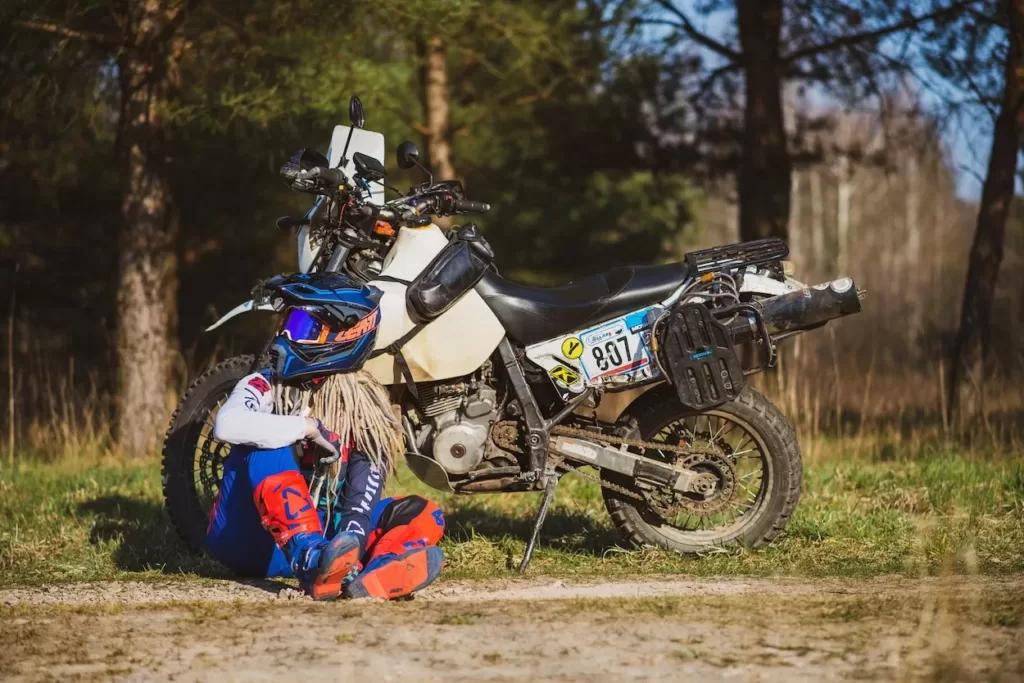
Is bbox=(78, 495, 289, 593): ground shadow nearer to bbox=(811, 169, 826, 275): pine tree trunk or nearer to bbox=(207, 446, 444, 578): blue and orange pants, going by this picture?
bbox=(207, 446, 444, 578): blue and orange pants

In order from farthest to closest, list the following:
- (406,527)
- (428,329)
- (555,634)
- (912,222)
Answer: (912,222) < (428,329) < (406,527) < (555,634)

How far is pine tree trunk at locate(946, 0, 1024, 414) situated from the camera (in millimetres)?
9930

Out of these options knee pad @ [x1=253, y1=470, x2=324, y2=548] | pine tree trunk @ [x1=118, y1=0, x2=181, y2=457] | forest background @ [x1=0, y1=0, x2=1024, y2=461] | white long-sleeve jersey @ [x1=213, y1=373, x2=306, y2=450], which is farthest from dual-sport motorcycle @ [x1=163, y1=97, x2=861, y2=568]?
pine tree trunk @ [x1=118, y1=0, x2=181, y2=457]

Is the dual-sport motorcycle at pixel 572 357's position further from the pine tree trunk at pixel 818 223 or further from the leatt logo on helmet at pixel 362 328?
the pine tree trunk at pixel 818 223

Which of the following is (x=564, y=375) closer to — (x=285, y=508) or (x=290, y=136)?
(x=285, y=508)

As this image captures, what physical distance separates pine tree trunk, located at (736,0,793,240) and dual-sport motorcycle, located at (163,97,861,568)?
6.98 m

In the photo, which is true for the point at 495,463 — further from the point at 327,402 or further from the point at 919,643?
the point at 919,643

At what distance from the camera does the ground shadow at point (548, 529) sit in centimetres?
602

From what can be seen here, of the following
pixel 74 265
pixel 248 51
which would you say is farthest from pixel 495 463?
pixel 74 265

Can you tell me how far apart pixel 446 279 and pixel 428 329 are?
0.24 meters

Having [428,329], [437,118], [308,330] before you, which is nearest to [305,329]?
[308,330]

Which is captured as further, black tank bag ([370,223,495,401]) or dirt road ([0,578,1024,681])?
black tank bag ([370,223,495,401])

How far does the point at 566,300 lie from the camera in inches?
215

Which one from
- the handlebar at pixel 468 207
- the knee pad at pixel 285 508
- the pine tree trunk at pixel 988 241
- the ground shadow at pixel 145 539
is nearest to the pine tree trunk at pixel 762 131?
the pine tree trunk at pixel 988 241
